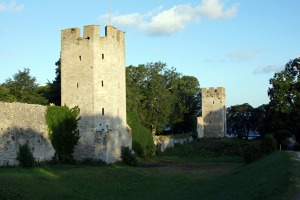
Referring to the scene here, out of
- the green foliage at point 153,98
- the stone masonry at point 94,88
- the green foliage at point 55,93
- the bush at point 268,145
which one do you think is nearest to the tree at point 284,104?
the bush at point 268,145

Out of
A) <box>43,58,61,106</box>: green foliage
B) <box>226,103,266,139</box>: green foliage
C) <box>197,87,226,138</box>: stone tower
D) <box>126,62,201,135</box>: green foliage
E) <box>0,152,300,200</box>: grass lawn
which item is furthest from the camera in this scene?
<box>226,103,266,139</box>: green foliage

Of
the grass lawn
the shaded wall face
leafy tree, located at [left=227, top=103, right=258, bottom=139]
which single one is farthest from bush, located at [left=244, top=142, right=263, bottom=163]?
leafy tree, located at [left=227, top=103, right=258, bottom=139]

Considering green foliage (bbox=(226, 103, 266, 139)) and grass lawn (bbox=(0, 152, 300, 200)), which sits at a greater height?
green foliage (bbox=(226, 103, 266, 139))

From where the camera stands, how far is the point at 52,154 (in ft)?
81.6

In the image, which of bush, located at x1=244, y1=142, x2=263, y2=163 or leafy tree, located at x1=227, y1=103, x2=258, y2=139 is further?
leafy tree, located at x1=227, y1=103, x2=258, y2=139

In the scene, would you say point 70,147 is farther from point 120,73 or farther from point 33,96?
point 33,96

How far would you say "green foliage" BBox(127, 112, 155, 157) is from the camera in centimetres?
3303

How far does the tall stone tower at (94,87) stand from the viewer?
26.4 metres

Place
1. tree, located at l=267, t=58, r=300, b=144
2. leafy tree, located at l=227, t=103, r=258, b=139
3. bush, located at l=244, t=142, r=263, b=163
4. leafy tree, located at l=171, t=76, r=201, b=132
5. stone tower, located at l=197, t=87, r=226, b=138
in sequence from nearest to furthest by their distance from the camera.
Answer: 1. bush, located at l=244, t=142, r=263, b=163
2. tree, located at l=267, t=58, r=300, b=144
3. stone tower, located at l=197, t=87, r=226, b=138
4. leafy tree, located at l=171, t=76, r=201, b=132
5. leafy tree, located at l=227, t=103, r=258, b=139

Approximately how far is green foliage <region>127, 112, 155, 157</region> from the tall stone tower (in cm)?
461

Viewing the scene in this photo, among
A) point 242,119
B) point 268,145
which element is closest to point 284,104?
point 268,145

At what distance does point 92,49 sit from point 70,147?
6.75 m

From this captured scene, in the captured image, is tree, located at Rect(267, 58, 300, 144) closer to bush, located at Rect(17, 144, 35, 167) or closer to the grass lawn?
the grass lawn

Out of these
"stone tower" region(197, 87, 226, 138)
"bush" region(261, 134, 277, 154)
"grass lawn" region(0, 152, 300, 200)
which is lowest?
"grass lawn" region(0, 152, 300, 200)
